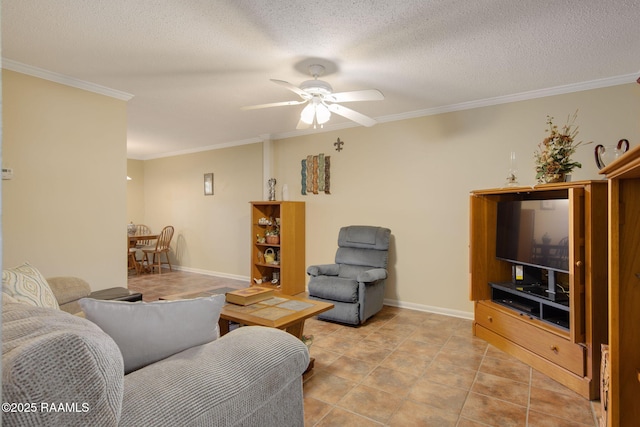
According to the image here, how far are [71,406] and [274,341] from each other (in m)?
0.75

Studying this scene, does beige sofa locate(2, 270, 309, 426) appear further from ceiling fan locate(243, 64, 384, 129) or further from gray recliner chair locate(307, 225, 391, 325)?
gray recliner chair locate(307, 225, 391, 325)

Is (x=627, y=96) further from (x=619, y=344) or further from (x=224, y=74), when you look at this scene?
(x=224, y=74)

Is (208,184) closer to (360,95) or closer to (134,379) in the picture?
(360,95)

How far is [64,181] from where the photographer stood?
3.16 meters

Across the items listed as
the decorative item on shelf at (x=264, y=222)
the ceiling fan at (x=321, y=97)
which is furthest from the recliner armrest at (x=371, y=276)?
the decorative item on shelf at (x=264, y=222)

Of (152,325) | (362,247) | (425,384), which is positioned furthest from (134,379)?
(362,247)

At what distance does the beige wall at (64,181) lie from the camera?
2875mm

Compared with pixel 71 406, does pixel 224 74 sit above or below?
above

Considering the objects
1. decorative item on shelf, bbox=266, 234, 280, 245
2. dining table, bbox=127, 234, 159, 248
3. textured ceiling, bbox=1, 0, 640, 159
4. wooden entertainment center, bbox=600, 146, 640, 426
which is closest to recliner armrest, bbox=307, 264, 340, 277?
decorative item on shelf, bbox=266, 234, 280, 245

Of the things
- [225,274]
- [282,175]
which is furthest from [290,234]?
[225,274]

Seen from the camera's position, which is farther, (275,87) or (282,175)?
(282,175)

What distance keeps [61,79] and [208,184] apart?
3.25m

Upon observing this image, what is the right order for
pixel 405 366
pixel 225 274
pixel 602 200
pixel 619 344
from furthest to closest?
pixel 225 274, pixel 405 366, pixel 602 200, pixel 619 344

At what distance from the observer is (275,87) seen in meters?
3.34
